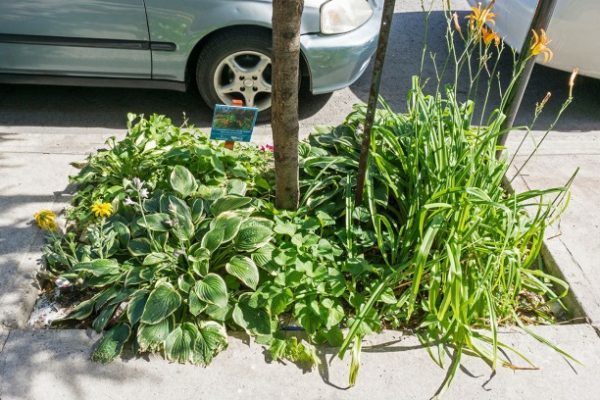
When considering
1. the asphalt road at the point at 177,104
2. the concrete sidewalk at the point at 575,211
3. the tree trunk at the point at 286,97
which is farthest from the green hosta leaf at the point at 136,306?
the concrete sidewalk at the point at 575,211

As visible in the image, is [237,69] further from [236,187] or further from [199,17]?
[236,187]

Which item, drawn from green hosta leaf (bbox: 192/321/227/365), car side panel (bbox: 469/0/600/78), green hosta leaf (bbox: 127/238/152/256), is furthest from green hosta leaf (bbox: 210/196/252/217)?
car side panel (bbox: 469/0/600/78)

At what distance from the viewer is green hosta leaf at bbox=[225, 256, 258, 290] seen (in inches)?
95.6

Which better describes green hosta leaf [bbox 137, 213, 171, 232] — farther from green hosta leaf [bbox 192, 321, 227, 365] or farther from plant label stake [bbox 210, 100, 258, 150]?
plant label stake [bbox 210, 100, 258, 150]

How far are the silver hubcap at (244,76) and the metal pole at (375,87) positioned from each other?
64.3 inches

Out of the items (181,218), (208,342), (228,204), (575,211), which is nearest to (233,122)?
(228,204)

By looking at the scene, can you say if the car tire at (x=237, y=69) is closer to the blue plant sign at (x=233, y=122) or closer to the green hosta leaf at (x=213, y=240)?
the blue plant sign at (x=233, y=122)

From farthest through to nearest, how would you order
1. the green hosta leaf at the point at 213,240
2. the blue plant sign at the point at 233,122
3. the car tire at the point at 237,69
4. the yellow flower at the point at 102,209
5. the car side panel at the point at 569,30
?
the car side panel at the point at 569,30 → the car tire at the point at 237,69 → the blue plant sign at the point at 233,122 → the yellow flower at the point at 102,209 → the green hosta leaf at the point at 213,240

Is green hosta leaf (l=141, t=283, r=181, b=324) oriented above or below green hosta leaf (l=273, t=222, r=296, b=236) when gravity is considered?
below

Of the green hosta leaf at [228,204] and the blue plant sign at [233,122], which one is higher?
the blue plant sign at [233,122]

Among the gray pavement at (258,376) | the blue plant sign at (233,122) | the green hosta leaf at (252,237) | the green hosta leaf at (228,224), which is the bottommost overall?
the gray pavement at (258,376)

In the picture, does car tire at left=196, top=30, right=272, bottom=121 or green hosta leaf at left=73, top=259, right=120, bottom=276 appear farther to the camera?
car tire at left=196, top=30, right=272, bottom=121

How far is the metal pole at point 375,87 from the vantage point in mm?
2238

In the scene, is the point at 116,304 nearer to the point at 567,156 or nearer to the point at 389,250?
the point at 389,250
